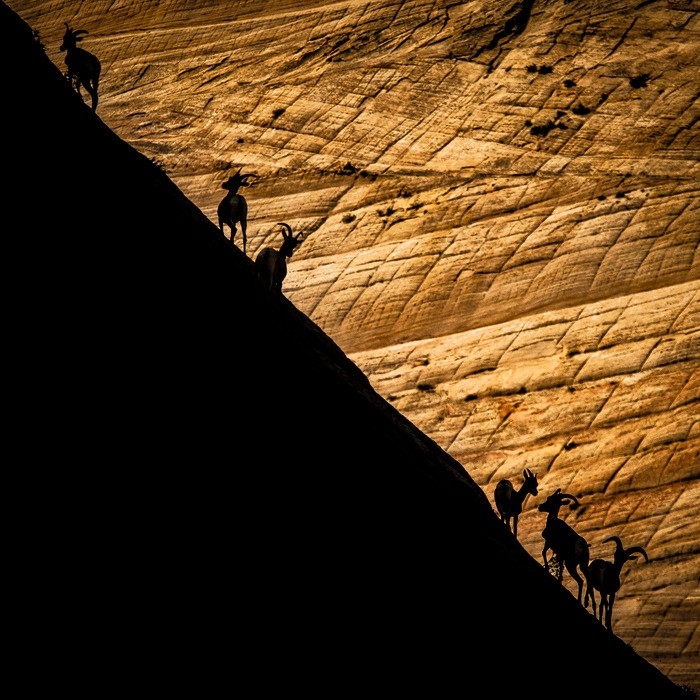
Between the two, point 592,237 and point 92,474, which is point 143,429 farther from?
point 592,237

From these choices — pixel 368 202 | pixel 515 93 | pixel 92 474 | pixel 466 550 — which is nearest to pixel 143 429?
pixel 92 474

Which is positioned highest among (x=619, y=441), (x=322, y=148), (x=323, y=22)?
(x=323, y=22)

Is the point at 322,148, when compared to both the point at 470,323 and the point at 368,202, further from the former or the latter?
the point at 470,323

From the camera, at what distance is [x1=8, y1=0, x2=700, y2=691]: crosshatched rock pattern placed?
26547 millimetres

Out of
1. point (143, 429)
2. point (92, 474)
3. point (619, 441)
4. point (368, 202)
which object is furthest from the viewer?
point (368, 202)

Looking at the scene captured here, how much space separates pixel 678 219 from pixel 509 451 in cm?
924

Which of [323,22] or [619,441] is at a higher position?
[323,22]

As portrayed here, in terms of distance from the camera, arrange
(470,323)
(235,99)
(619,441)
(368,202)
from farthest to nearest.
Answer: (235,99) < (368,202) < (470,323) < (619,441)

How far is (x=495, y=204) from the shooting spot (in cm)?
3127

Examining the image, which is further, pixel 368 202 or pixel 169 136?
pixel 169 136

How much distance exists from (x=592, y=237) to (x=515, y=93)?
5.87m

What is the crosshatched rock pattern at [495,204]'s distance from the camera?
26.5 m

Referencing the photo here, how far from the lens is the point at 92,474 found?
5969 mm

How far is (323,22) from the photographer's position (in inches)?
1400
